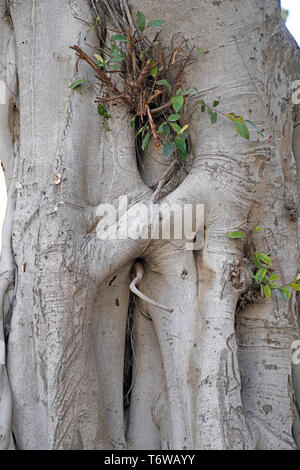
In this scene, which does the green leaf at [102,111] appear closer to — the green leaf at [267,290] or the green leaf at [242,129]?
the green leaf at [242,129]

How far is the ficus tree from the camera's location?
1.81 m

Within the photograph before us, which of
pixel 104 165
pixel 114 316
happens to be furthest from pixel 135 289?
pixel 104 165

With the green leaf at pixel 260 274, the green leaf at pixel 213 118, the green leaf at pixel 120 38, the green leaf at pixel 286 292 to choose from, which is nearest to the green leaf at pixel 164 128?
the green leaf at pixel 213 118

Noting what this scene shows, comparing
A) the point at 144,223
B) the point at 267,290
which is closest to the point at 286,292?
the point at 267,290

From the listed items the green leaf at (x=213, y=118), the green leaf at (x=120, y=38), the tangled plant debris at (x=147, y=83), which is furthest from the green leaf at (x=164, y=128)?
the green leaf at (x=120, y=38)

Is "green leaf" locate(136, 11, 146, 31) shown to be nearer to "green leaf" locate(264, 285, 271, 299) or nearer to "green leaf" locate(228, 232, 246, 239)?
"green leaf" locate(228, 232, 246, 239)

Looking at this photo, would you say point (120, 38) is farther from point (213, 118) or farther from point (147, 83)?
point (213, 118)

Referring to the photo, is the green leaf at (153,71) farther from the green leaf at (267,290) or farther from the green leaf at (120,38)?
the green leaf at (267,290)

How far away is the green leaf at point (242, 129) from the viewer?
6.07 ft

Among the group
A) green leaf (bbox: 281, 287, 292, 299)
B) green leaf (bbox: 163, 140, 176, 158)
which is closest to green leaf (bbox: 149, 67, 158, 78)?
green leaf (bbox: 163, 140, 176, 158)

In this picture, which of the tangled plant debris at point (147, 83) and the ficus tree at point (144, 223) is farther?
the tangled plant debris at point (147, 83)

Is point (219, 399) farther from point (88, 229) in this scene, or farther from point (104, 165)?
point (104, 165)

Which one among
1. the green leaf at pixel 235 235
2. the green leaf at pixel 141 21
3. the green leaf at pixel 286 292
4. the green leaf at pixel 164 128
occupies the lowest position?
the green leaf at pixel 286 292

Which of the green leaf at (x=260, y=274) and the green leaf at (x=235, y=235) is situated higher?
the green leaf at (x=235, y=235)
